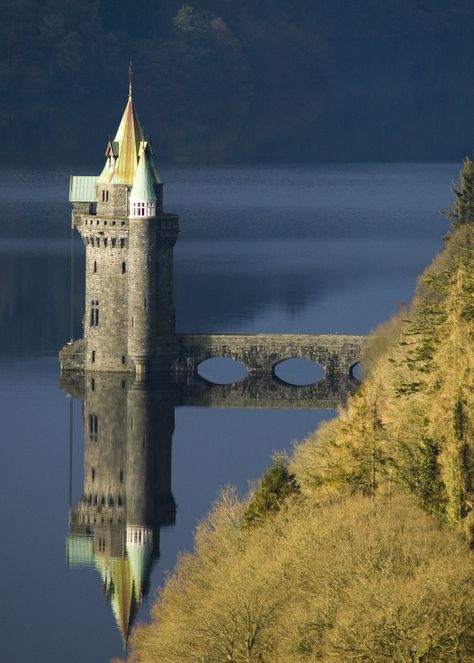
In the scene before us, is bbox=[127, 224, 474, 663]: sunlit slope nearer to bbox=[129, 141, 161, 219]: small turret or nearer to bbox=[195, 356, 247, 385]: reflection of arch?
bbox=[129, 141, 161, 219]: small turret

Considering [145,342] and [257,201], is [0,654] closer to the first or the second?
[145,342]

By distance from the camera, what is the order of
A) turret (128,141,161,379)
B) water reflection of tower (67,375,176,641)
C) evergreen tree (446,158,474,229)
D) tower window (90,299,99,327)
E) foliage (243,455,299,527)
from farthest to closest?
evergreen tree (446,158,474,229) → tower window (90,299,99,327) → turret (128,141,161,379) → water reflection of tower (67,375,176,641) → foliage (243,455,299,527)

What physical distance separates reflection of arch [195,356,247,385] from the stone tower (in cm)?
248

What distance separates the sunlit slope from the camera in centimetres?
4447

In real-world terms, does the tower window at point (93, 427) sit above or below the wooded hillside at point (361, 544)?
below

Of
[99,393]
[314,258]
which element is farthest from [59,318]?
[314,258]

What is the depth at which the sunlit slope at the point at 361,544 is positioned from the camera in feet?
146

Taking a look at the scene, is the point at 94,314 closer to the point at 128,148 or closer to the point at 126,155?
the point at 126,155

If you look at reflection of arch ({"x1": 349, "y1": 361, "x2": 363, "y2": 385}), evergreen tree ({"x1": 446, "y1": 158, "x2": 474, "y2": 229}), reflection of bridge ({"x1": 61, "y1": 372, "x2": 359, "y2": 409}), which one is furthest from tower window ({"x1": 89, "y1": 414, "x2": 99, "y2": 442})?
evergreen tree ({"x1": 446, "y1": 158, "x2": 474, "y2": 229})

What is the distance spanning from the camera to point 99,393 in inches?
3319

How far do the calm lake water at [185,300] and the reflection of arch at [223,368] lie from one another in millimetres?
5264

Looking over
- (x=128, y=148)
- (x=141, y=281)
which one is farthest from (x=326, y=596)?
(x=128, y=148)

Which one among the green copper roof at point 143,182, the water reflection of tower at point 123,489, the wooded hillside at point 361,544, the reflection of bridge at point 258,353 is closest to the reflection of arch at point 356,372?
the reflection of bridge at point 258,353

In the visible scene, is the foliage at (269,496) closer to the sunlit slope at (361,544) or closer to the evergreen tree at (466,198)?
the sunlit slope at (361,544)
